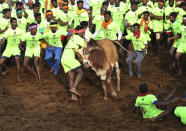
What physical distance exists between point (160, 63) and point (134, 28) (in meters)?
2.16

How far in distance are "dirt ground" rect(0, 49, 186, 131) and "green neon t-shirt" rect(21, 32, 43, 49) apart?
46.8 inches

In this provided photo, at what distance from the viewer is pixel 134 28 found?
11406mm

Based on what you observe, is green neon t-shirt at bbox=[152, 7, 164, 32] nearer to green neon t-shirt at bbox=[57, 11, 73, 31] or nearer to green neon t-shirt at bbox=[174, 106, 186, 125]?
green neon t-shirt at bbox=[57, 11, 73, 31]

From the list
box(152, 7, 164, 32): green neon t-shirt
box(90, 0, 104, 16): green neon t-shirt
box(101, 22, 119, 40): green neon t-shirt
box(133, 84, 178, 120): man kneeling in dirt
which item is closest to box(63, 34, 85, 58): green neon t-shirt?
box(133, 84, 178, 120): man kneeling in dirt

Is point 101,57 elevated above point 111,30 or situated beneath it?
situated beneath

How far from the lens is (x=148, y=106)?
26.6 ft

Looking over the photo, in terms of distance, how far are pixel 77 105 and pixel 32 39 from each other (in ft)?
9.29

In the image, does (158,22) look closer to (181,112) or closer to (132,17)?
(132,17)

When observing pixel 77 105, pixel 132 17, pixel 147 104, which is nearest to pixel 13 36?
pixel 77 105

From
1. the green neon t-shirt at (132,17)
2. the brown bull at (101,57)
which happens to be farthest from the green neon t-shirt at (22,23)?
the green neon t-shirt at (132,17)

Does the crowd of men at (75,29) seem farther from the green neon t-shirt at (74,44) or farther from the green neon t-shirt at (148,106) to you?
the green neon t-shirt at (148,106)

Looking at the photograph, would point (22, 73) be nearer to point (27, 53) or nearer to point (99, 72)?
point (27, 53)

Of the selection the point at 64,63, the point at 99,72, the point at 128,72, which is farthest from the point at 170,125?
the point at 128,72

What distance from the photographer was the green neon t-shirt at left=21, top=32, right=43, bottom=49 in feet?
35.6
